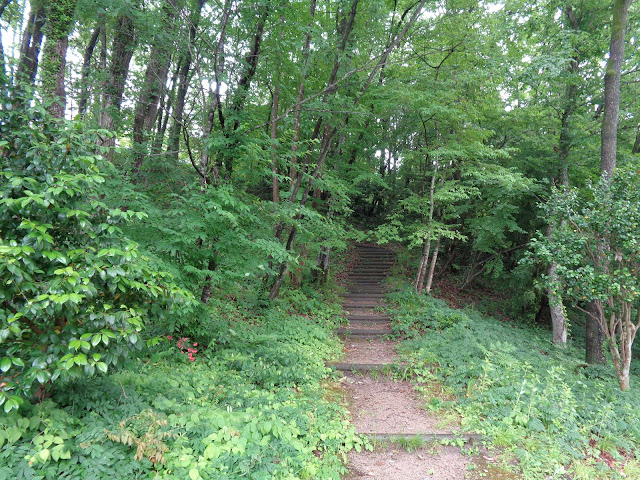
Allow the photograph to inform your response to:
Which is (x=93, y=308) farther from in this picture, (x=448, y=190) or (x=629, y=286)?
(x=448, y=190)

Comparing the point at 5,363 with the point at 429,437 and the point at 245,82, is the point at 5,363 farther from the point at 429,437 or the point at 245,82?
the point at 245,82

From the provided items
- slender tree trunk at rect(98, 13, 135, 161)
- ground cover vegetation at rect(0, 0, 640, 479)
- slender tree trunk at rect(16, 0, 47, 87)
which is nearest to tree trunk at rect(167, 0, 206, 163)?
ground cover vegetation at rect(0, 0, 640, 479)

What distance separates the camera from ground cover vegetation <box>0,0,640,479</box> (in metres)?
2.53

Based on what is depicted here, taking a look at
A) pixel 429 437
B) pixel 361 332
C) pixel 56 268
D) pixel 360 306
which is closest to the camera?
pixel 56 268

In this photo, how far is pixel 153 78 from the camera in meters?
5.82

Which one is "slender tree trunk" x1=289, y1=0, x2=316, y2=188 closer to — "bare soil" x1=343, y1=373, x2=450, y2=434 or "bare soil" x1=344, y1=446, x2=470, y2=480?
"bare soil" x1=343, y1=373, x2=450, y2=434

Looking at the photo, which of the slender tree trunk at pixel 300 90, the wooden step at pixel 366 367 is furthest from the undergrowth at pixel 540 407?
the slender tree trunk at pixel 300 90

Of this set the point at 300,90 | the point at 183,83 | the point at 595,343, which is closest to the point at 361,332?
the point at 595,343

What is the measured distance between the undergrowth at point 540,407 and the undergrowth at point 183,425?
6.26 ft

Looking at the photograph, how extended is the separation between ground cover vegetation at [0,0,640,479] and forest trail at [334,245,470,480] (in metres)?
0.42

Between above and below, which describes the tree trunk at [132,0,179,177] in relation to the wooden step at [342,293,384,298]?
above

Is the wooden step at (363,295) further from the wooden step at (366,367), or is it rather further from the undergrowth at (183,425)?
the undergrowth at (183,425)

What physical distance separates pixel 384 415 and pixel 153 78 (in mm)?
6702

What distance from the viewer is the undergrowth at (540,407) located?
3.74m
